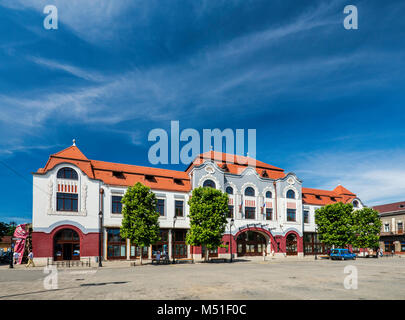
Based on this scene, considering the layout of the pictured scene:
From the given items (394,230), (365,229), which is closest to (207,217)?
(365,229)

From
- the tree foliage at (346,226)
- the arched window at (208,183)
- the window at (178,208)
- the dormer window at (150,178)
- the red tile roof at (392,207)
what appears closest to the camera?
the window at (178,208)

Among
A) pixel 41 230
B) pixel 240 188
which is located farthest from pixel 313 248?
pixel 41 230

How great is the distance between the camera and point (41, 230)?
3297 cm

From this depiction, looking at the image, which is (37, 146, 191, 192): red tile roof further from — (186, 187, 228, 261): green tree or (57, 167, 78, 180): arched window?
(186, 187, 228, 261): green tree

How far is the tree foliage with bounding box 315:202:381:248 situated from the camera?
4578 cm

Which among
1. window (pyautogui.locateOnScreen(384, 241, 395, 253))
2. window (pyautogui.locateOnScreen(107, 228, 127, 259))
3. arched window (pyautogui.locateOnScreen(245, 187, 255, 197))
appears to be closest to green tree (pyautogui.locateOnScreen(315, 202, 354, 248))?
arched window (pyautogui.locateOnScreen(245, 187, 255, 197))

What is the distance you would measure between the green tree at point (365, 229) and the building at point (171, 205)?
19.6 feet

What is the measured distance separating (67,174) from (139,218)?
10036 millimetres

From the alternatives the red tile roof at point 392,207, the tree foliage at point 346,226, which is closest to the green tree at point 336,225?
the tree foliage at point 346,226

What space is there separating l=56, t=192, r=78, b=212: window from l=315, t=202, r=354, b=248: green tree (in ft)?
117

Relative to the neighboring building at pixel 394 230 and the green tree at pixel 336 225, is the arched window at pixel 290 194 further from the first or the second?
the neighboring building at pixel 394 230

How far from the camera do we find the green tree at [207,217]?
3528cm

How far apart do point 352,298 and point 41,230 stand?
3100cm

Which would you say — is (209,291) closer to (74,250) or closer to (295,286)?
(295,286)
